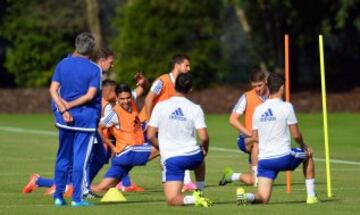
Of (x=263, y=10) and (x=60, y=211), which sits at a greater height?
(x=263, y=10)

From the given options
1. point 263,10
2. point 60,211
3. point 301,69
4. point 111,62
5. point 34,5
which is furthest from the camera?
point 301,69

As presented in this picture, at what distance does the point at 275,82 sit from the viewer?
630 inches

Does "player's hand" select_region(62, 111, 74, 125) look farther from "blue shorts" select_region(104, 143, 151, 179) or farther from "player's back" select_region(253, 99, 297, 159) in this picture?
"blue shorts" select_region(104, 143, 151, 179)

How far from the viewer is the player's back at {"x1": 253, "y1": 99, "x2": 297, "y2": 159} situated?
52.3 feet

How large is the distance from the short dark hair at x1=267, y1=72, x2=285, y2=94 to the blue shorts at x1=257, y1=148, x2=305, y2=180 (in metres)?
0.79

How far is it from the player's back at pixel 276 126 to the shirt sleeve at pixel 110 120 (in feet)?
11.2

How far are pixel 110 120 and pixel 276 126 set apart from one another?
3650 millimetres

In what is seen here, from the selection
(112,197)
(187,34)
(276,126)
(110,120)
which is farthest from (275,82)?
(187,34)

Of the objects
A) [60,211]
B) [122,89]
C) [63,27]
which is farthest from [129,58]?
[60,211]

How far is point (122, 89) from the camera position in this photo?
18828mm

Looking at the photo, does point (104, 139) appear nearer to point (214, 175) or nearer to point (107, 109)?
point (107, 109)

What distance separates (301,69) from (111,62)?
138 feet

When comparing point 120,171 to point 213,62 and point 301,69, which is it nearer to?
point 213,62

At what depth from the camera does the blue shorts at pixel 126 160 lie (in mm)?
18531
